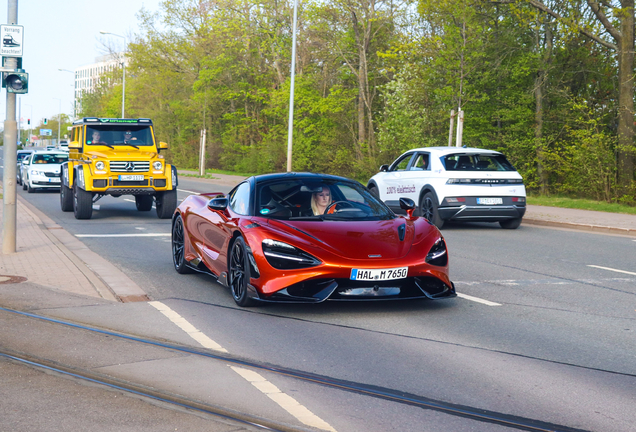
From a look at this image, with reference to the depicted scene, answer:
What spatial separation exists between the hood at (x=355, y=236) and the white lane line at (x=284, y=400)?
6.63 ft

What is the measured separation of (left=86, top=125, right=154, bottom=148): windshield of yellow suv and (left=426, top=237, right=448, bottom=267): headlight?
469 inches

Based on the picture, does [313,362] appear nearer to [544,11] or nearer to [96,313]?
[96,313]

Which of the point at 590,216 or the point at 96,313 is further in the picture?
the point at 590,216

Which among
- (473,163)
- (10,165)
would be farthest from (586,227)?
(10,165)

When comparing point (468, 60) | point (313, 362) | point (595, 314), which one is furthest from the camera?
point (468, 60)

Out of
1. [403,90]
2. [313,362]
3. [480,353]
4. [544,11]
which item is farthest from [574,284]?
[403,90]

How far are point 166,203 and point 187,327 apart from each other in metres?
11.3

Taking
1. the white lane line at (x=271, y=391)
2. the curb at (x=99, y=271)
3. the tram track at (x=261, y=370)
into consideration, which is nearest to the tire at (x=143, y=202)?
the curb at (x=99, y=271)

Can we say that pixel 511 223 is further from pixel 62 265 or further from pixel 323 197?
pixel 62 265

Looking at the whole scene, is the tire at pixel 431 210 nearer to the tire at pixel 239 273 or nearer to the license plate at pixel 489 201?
the license plate at pixel 489 201

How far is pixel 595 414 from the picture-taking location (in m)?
4.30

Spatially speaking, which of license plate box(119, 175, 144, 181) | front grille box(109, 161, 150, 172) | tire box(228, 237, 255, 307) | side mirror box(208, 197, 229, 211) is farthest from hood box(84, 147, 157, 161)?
tire box(228, 237, 255, 307)

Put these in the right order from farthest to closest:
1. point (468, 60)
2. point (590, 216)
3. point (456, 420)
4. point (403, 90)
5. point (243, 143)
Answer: point (243, 143)
point (403, 90)
point (468, 60)
point (590, 216)
point (456, 420)

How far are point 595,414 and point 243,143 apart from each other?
52.2m
